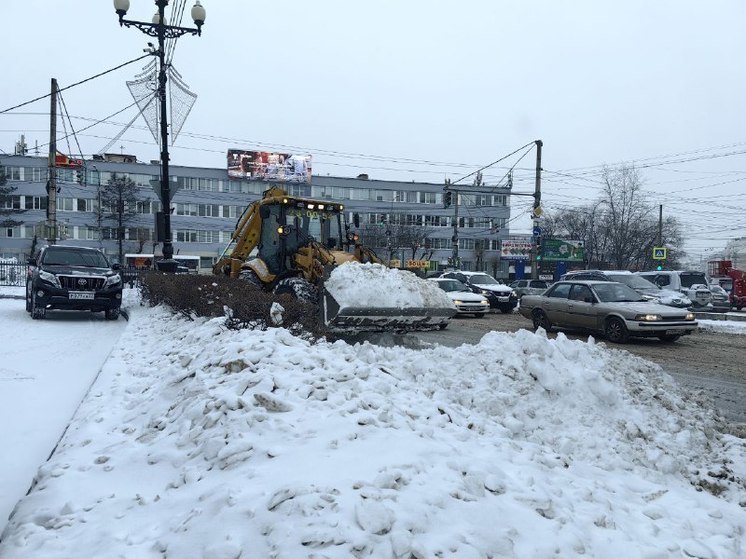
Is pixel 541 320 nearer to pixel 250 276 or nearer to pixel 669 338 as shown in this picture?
pixel 669 338

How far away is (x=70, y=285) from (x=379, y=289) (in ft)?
25.0

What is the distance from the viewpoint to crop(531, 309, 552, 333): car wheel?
51.8 feet

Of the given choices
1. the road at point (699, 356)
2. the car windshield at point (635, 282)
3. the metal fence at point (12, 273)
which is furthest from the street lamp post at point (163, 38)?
the metal fence at point (12, 273)

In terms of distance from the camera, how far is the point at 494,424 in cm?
484

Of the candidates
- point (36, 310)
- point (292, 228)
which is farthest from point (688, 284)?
point (36, 310)

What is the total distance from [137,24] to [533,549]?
56.9ft

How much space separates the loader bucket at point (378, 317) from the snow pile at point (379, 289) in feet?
0.28

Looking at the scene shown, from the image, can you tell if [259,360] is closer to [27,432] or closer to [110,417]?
[110,417]

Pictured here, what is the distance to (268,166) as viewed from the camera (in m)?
71.4

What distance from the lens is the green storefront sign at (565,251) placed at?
155ft

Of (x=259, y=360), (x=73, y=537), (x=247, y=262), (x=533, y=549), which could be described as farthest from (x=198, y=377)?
(x=247, y=262)

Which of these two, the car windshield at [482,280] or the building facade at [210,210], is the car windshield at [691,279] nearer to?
the car windshield at [482,280]

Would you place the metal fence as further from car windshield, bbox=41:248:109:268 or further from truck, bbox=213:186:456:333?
truck, bbox=213:186:456:333

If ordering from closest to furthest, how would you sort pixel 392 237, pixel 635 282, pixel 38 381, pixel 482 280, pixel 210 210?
pixel 38 381
pixel 635 282
pixel 482 280
pixel 392 237
pixel 210 210
